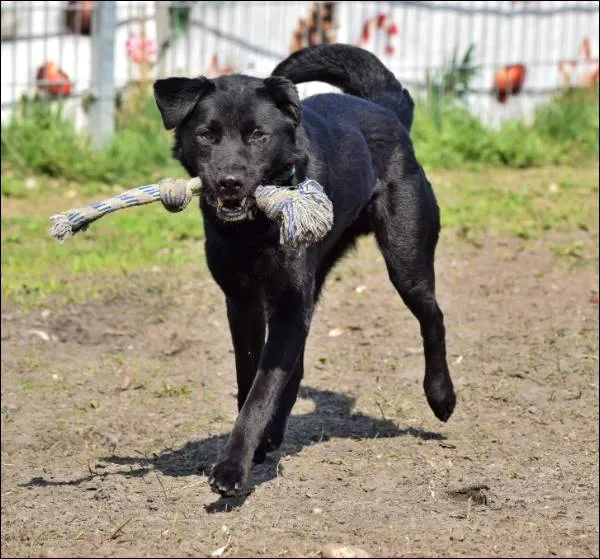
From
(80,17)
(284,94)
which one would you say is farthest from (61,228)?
(80,17)

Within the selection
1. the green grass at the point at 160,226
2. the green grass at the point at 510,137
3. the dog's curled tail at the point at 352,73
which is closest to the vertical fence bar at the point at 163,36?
the green grass at the point at 160,226

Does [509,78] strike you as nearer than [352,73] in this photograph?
No

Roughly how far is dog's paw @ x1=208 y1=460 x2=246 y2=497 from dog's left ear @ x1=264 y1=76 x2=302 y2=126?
3.96 ft

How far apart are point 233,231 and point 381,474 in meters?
1.11

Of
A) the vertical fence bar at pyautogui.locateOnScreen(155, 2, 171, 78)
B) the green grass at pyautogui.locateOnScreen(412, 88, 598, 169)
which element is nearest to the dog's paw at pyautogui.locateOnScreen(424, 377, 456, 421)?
the green grass at pyautogui.locateOnScreen(412, 88, 598, 169)

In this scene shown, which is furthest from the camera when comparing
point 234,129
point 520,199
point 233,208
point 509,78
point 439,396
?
point 509,78

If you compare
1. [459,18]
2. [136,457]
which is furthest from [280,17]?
[136,457]

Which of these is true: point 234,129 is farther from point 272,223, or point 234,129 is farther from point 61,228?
point 61,228

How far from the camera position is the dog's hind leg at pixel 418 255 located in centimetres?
519

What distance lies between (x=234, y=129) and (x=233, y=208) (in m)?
0.29

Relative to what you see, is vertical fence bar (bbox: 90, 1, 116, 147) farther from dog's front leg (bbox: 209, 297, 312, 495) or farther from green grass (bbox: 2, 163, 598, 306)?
dog's front leg (bbox: 209, 297, 312, 495)

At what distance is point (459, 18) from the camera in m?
10.4

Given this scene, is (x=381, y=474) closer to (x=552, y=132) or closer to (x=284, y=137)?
(x=284, y=137)

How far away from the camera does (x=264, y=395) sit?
14.0 ft
